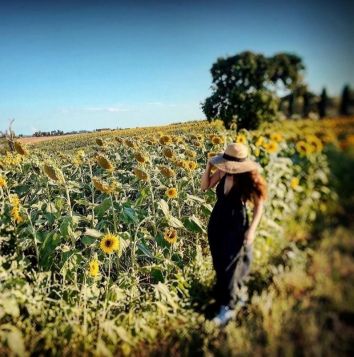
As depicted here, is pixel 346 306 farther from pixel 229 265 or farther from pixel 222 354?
pixel 229 265

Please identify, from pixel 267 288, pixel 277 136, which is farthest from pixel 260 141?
pixel 267 288

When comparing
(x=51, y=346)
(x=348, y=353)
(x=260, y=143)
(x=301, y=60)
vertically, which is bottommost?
(x=51, y=346)

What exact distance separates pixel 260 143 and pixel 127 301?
1949mm

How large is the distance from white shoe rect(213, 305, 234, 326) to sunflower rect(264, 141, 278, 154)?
4.24 feet

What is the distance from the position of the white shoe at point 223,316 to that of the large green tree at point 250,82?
1445 millimetres

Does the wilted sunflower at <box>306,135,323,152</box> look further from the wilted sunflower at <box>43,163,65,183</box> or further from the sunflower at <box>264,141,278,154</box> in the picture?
the wilted sunflower at <box>43,163,65,183</box>

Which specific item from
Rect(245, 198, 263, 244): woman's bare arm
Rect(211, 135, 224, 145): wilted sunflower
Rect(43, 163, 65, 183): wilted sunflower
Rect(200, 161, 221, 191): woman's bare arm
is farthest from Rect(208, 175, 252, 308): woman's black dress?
Rect(211, 135, 224, 145): wilted sunflower

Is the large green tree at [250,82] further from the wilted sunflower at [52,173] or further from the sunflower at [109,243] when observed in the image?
the wilted sunflower at [52,173]

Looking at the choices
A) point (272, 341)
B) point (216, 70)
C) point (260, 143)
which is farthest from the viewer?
point (260, 143)

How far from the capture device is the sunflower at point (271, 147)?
9.49 feet

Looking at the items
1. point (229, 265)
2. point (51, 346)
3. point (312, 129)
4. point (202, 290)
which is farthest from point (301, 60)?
point (51, 346)

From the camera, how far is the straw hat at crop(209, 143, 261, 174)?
112 inches

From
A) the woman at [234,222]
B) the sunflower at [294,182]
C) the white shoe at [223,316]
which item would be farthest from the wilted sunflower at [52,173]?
the sunflower at [294,182]

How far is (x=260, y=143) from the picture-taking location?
10.1 ft
